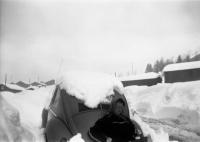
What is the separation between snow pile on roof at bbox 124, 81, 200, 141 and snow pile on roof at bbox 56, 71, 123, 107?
2477 millimetres

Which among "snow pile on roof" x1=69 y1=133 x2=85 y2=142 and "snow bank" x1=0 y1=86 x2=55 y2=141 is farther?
"snow bank" x1=0 y1=86 x2=55 y2=141

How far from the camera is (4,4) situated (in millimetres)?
4207

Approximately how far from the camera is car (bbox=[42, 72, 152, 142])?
113 inches

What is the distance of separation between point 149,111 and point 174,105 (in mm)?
789

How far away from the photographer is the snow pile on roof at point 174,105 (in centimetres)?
658

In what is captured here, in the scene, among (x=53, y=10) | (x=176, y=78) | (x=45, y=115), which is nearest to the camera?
(x=45, y=115)

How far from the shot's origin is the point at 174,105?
28.0ft

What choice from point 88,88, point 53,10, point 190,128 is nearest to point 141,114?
point 190,128

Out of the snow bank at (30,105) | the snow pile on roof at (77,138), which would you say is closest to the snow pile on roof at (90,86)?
the snow pile on roof at (77,138)

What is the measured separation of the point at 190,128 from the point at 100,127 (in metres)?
4.09

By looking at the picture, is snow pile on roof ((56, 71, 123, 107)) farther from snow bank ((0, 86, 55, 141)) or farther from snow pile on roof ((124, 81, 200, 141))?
snow pile on roof ((124, 81, 200, 141))

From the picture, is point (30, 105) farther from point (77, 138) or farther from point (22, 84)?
point (77, 138)

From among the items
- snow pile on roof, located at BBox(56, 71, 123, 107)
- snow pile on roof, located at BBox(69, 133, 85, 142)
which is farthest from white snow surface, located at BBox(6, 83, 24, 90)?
snow pile on roof, located at BBox(69, 133, 85, 142)

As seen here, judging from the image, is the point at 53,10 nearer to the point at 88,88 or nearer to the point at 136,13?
the point at 136,13
